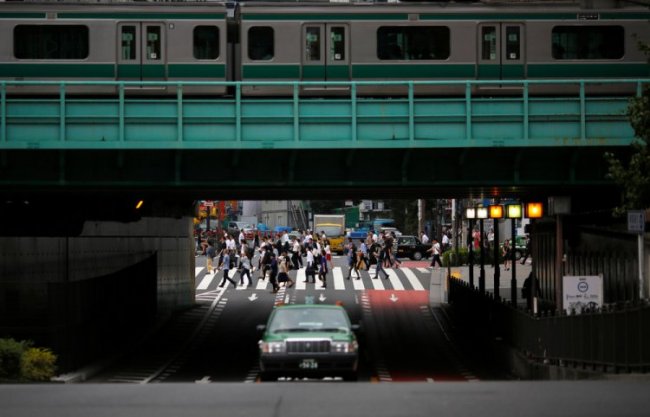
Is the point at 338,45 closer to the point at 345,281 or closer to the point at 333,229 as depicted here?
the point at 345,281

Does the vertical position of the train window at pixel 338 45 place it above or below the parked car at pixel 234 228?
above

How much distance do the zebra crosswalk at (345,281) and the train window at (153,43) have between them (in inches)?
865

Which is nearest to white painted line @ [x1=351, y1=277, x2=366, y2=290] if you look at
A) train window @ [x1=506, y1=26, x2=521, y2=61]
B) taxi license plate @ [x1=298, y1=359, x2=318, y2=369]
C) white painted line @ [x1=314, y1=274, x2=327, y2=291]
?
white painted line @ [x1=314, y1=274, x2=327, y2=291]

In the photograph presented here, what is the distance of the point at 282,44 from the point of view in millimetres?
31109

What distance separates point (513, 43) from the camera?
32.0m

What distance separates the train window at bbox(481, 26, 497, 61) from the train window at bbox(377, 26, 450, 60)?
920 millimetres

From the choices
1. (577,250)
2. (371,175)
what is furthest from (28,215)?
(577,250)

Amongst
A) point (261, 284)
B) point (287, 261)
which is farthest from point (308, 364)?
point (261, 284)

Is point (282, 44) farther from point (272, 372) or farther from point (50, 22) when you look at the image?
point (272, 372)

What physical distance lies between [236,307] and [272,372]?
26.1 metres

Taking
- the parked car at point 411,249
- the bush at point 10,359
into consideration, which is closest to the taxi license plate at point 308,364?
the bush at point 10,359

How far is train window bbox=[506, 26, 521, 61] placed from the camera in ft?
105

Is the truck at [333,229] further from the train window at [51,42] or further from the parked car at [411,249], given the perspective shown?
the train window at [51,42]

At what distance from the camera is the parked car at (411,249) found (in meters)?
74.6
